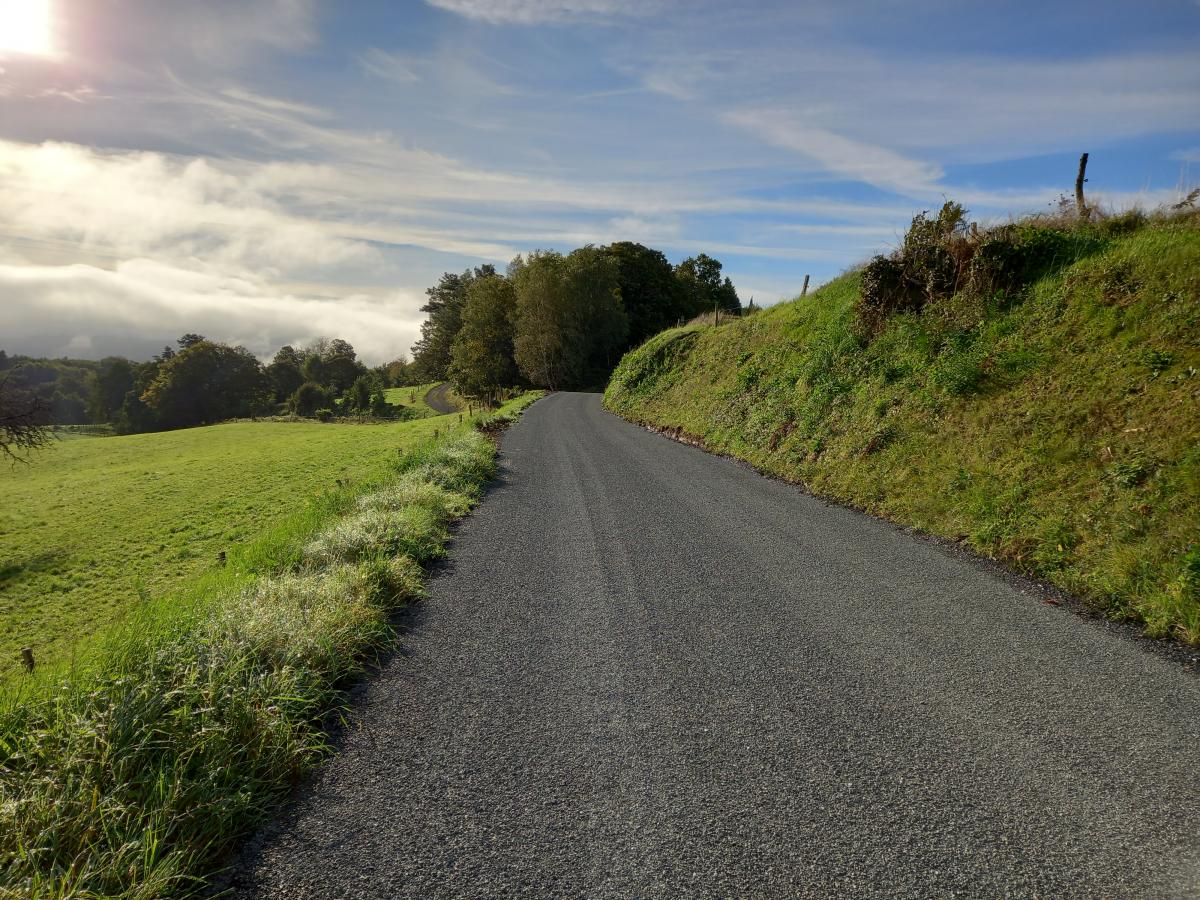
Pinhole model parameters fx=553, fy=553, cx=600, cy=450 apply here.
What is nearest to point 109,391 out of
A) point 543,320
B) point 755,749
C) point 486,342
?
point 486,342

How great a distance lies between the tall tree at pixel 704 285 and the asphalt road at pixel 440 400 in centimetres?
3352

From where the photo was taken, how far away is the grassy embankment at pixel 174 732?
7.97ft

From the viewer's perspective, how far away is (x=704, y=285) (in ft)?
261

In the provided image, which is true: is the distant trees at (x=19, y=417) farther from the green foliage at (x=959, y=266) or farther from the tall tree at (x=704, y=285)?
the tall tree at (x=704, y=285)

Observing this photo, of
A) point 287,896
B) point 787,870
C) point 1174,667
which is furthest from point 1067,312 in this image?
point 287,896

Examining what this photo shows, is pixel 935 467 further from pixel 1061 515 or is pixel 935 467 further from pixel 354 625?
pixel 354 625

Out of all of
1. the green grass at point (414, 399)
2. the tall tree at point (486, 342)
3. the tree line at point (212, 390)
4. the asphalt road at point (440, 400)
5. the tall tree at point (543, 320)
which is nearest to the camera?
the tall tree at point (543, 320)

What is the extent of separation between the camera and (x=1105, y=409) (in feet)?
23.6

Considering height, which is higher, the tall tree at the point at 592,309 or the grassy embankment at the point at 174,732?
the tall tree at the point at 592,309

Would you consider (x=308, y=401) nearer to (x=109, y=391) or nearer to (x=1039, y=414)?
(x=109, y=391)

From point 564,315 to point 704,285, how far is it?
3473 centimetres

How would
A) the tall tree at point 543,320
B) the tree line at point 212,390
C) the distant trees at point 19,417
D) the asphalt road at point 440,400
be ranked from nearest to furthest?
the distant trees at point 19,417, the tall tree at point 543,320, the asphalt road at point 440,400, the tree line at point 212,390

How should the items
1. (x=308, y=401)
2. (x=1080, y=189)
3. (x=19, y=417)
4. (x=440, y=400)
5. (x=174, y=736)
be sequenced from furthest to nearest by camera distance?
(x=308, y=401) → (x=440, y=400) → (x=19, y=417) → (x=1080, y=189) → (x=174, y=736)

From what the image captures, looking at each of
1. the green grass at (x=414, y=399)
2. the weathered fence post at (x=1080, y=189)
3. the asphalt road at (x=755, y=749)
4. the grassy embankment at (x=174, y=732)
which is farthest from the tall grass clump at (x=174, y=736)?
the green grass at (x=414, y=399)
